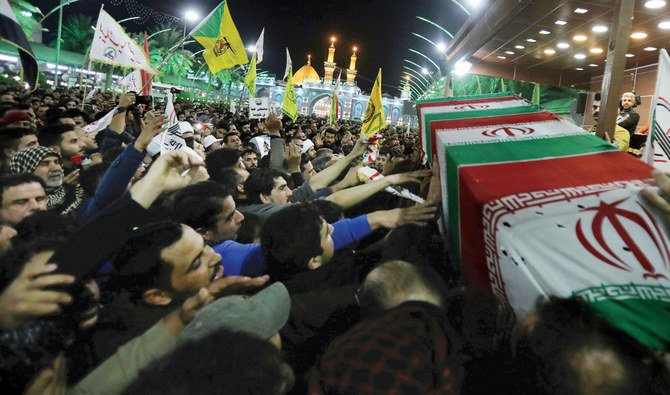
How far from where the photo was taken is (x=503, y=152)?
7.26 ft

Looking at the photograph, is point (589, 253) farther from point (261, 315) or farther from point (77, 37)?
point (77, 37)

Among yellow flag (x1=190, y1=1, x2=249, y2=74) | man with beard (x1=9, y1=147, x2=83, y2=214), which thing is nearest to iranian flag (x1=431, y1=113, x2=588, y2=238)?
man with beard (x1=9, y1=147, x2=83, y2=214)

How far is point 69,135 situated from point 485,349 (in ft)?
15.9

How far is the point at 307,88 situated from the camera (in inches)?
4614

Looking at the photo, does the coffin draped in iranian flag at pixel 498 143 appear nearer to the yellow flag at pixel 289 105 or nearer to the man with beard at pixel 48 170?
the man with beard at pixel 48 170

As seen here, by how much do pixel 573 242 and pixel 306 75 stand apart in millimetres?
131210

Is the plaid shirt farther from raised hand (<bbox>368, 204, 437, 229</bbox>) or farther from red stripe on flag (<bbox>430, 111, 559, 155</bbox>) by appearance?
red stripe on flag (<bbox>430, 111, 559, 155</bbox>)

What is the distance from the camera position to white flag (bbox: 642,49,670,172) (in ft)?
11.3

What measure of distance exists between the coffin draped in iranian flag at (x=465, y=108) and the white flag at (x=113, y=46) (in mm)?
7665

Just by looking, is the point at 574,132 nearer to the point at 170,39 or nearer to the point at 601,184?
the point at 601,184

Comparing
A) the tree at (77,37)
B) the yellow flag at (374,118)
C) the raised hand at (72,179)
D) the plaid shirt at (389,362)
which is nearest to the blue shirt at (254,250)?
the plaid shirt at (389,362)

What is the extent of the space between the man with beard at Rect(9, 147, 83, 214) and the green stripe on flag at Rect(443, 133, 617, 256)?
3057mm

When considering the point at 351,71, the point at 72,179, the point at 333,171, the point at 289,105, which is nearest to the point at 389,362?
the point at 333,171

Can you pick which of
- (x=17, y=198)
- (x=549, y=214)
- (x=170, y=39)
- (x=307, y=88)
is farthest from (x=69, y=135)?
(x=307, y=88)
